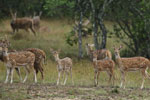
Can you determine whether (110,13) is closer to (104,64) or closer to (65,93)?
(104,64)

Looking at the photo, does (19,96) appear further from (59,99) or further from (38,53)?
(38,53)

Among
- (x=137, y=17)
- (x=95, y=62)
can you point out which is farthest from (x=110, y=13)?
(x=95, y=62)

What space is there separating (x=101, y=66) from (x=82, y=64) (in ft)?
16.1

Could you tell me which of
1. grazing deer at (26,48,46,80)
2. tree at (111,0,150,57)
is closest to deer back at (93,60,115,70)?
grazing deer at (26,48,46,80)

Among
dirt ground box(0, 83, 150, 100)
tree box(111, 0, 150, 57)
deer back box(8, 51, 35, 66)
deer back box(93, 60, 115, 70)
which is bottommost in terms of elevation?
dirt ground box(0, 83, 150, 100)

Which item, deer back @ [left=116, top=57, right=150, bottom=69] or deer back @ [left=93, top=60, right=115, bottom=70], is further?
deer back @ [left=93, top=60, right=115, bottom=70]

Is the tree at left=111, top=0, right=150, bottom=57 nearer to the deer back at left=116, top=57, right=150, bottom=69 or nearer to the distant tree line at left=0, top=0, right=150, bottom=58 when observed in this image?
the distant tree line at left=0, top=0, right=150, bottom=58

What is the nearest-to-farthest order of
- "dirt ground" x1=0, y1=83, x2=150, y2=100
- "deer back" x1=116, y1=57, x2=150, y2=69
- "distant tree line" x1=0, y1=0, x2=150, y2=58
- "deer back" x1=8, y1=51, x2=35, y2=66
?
"dirt ground" x1=0, y1=83, x2=150, y2=100 → "deer back" x1=116, y1=57, x2=150, y2=69 → "deer back" x1=8, y1=51, x2=35, y2=66 → "distant tree line" x1=0, y1=0, x2=150, y2=58

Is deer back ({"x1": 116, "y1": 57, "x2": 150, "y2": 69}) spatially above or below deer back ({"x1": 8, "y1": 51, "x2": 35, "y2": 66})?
below

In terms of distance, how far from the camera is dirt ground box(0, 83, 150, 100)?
12398mm

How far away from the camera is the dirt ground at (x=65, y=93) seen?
12.4 meters

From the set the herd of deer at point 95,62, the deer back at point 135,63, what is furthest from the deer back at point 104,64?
the deer back at point 135,63

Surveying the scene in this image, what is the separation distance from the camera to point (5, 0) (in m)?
23.9

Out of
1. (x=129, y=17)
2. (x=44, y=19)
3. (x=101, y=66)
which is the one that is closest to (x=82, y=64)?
(x=129, y=17)
